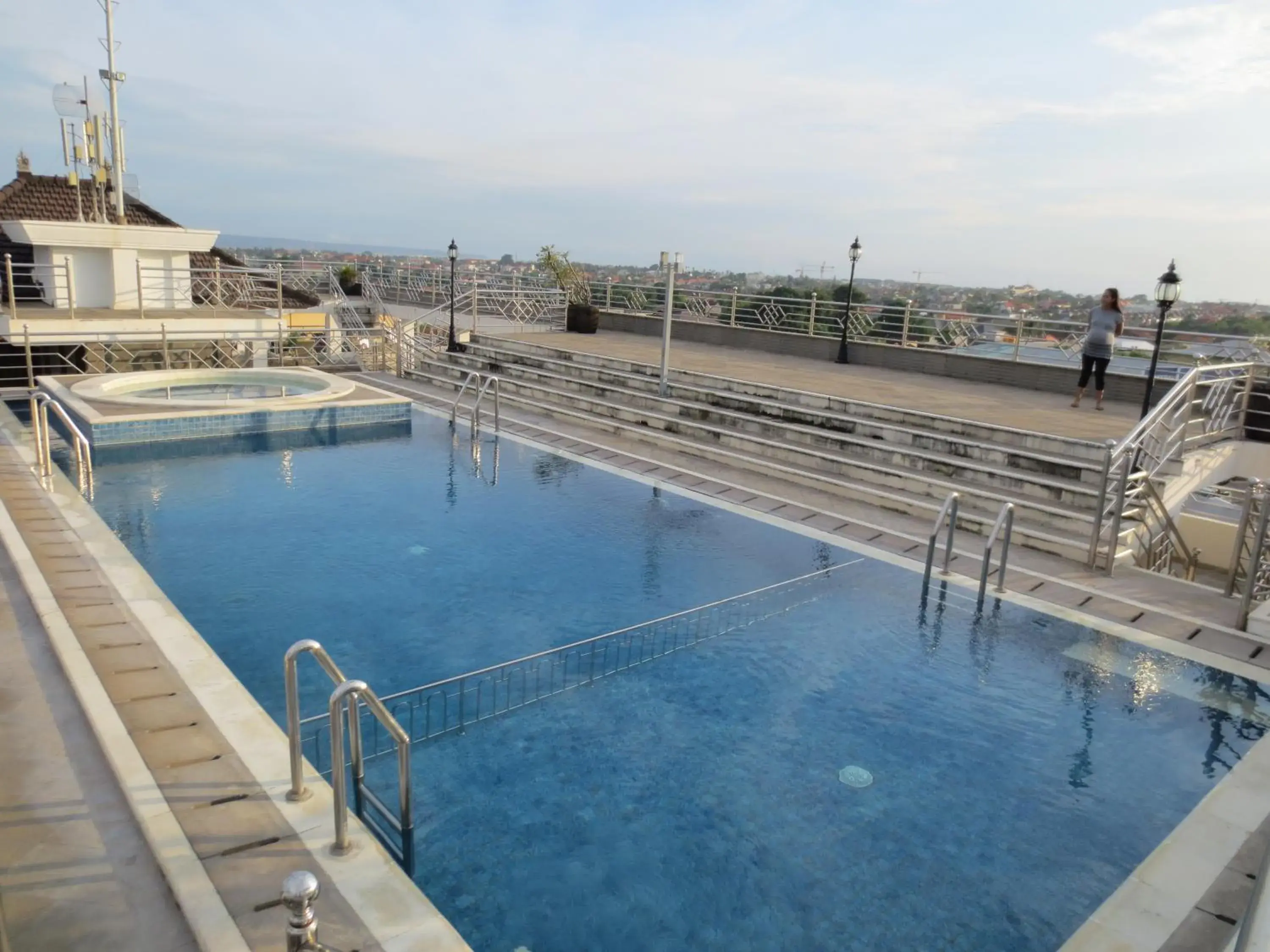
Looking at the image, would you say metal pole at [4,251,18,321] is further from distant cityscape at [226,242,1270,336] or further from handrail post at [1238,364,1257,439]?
handrail post at [1238,364,1257,439]

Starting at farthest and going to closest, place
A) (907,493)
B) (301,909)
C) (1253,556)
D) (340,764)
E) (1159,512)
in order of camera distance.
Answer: (907,493) < (1159,512) < (1253,556) < (340,764) < (301,909)

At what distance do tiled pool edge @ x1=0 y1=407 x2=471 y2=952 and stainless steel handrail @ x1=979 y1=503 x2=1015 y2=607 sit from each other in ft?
17.3

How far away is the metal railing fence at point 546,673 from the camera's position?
4.96 m

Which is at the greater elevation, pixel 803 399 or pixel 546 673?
pixel 803 399

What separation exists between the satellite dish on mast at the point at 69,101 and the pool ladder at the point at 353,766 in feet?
68.7

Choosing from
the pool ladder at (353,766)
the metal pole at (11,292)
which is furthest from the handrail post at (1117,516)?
the metal pole at (11,292)

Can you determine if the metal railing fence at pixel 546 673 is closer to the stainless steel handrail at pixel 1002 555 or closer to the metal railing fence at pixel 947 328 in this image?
the stainless steel handrail at pixel 1002 555

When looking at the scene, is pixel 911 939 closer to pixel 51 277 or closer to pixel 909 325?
pixel 909 325

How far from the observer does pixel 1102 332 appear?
35.6ft

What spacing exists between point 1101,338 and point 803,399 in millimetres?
3892

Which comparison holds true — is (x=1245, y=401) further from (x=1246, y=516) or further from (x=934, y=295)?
(x=934, y=295)

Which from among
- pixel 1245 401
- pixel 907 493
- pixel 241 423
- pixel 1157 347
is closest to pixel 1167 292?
pixel 1157 347

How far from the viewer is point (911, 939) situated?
11.6 feet

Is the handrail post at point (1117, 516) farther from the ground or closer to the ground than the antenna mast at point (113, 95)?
closer to the ground
